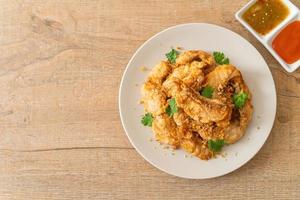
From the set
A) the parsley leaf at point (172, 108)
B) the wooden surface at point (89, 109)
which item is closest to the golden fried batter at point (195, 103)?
the parsley leaf at point (172, 108)

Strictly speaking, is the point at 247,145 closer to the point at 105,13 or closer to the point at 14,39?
the point at 105,13

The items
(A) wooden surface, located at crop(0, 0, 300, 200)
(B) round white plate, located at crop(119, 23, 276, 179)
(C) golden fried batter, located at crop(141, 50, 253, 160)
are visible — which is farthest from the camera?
(A) wooden surface, located at crop(0, 0, 300, 200)

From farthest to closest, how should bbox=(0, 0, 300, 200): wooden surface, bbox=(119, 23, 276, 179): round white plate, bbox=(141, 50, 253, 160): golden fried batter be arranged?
bbox=(0, 0, 300, 200): wooden surface
bbox=(119, 23, 276, 179): round white plate
bbox=(141, 50, 253, 160): golden fried batter

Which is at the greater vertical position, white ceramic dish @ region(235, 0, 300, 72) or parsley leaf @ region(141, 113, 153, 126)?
white ceramic dish @ region(235, 0, 300, 72)

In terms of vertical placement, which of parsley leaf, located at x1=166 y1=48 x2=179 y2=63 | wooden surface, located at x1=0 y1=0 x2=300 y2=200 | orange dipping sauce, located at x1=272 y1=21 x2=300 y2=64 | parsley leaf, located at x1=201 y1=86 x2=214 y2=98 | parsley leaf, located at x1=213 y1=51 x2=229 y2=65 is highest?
orange dipping sauce, located at x1=272 y1=21 x2=300 y2=64

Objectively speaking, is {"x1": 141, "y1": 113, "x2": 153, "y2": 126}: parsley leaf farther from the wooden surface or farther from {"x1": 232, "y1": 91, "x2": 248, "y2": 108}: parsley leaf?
{"x1": 232, "y1": 91, "x2": 248, "y2": 108}: parsley leaf

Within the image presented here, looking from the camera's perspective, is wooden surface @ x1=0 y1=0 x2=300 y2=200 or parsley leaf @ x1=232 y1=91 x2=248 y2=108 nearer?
parsley leaf @ x1=232 y1=91 x2=248 y2=108

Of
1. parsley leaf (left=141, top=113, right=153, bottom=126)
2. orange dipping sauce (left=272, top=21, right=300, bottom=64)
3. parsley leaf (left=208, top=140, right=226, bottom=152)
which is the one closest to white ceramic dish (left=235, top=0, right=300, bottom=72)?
orange dipping sauce (left=272, top=21, right=300, bottom=64)
